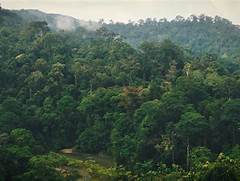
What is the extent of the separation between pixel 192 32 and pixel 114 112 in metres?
52.9

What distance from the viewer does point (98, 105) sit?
35.6 metres

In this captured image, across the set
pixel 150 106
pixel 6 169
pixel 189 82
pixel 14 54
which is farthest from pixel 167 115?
pixel 14 54

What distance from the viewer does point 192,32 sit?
85.5 meters

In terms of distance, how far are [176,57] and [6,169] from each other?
2418cm

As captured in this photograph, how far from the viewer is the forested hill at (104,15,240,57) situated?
7469 cm

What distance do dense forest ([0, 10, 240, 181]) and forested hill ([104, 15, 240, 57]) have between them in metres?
25.4

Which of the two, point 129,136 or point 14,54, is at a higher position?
point 14,54

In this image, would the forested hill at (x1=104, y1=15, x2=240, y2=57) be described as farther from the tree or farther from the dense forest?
the tree

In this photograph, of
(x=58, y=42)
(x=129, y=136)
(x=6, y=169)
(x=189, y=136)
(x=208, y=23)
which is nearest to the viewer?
(x=6, y=169)

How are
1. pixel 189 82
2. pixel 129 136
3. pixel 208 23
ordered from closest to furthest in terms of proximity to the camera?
pixel 129 136, pixel 189 82, pixel 208 23

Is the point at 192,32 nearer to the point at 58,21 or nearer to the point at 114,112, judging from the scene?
the point at 58,21

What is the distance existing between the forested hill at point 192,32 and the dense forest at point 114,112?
2543cm

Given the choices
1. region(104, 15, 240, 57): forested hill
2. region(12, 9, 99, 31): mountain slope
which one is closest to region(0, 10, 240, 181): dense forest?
region(104, 15, 240, 57): forested hill

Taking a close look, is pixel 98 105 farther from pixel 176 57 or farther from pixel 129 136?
pixel 176 57
